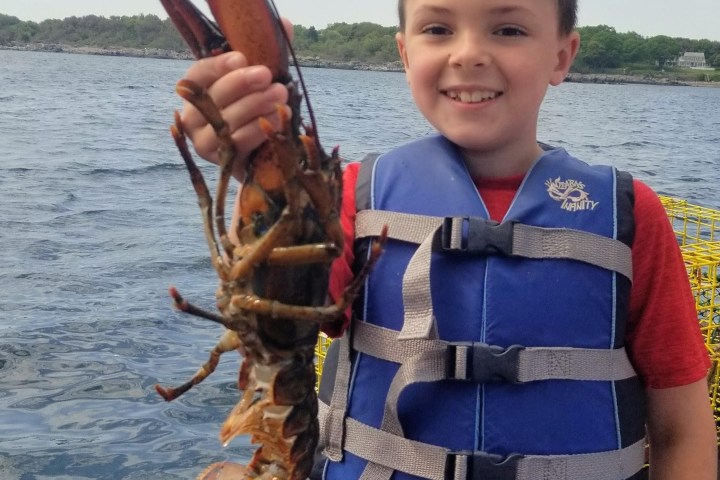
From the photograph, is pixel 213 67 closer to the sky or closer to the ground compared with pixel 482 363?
closer to the sky

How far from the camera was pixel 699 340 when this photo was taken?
2852mm

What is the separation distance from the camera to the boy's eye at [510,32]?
2.69m

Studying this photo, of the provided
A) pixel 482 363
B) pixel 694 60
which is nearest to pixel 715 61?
pixel 694 60

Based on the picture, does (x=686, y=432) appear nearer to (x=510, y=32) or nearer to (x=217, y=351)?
(x=510, y=32)

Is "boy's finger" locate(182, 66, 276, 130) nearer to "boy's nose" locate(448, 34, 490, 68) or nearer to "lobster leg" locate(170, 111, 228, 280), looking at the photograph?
"lobster leg" locate(170, 111, 228, 280)

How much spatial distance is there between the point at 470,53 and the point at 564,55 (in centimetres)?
53

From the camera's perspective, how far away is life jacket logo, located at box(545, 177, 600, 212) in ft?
9.67

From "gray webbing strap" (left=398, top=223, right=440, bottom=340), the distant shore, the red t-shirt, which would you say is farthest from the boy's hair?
the distant shore

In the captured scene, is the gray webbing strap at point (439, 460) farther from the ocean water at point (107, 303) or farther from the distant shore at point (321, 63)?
the distant shore at point (321, 63)

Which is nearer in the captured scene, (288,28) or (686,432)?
(288,28)

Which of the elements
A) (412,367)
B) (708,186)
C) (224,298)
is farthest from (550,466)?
(708,186)

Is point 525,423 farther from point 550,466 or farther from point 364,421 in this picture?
point 364,421

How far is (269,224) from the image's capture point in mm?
2168

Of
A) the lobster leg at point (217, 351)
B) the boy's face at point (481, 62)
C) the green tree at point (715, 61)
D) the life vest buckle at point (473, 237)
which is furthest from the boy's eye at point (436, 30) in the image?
the green tree at point (715, 61)
